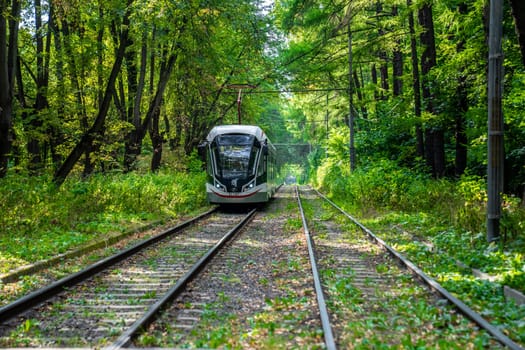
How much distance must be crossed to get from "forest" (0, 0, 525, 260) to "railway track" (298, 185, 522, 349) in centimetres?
260

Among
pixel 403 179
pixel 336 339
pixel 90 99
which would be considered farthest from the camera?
pixel 90 99

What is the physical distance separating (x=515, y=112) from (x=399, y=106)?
7258 millimetres

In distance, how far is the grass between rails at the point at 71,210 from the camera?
9.11 metres

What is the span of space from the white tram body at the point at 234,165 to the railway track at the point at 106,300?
8.80 metres

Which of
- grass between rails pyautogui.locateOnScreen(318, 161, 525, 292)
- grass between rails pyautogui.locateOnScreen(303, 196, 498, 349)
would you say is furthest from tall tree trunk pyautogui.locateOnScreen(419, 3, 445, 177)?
grass between rails pyautogui.locateOnScreen(303, 196, 498, 349)

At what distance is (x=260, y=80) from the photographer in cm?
2362

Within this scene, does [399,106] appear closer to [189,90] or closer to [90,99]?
[189,90]

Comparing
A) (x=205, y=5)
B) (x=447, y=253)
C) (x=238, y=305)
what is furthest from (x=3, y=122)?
(x=447, y=253)

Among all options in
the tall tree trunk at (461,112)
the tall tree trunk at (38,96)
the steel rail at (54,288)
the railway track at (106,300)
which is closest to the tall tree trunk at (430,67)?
the tall tree trunk at (461,112)

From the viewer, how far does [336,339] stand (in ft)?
15.2

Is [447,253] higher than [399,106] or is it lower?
lower

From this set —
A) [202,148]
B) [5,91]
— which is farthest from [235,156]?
[5,91]

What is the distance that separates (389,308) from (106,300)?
355cm

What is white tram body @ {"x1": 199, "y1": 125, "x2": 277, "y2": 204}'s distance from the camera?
18500mm
